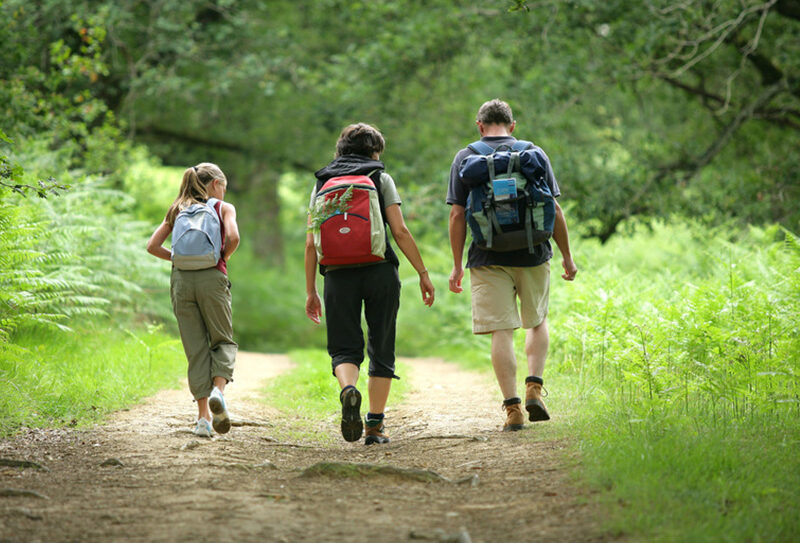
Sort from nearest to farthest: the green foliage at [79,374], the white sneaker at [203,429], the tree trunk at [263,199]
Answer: the white sneaker at [203,429]
the green foliage at [79,374]
the tree trunk at [263,199]

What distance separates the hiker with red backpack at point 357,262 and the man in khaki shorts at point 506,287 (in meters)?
0.37

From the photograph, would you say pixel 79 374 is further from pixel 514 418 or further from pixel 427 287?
pixel 514 418

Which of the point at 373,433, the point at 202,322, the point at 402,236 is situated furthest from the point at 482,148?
the point at 202,322

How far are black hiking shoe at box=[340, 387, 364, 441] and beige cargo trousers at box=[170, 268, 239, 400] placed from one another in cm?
84

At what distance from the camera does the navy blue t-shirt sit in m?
5.51

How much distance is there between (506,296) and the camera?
5.56 meters

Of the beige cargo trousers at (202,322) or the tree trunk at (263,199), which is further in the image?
the tree trunk at (263,199)

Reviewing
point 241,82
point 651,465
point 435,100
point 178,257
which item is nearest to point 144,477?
point 178,257

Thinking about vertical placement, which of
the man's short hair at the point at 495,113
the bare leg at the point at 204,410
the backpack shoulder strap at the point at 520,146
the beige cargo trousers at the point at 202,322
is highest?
the man's short hair at the point at 495,113

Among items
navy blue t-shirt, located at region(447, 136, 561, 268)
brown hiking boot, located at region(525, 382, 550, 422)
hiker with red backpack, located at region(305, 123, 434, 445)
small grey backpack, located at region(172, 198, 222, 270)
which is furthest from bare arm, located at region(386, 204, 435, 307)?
small grey backpack, located at region(172, 198, 222, 270)

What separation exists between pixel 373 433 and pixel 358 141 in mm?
2009

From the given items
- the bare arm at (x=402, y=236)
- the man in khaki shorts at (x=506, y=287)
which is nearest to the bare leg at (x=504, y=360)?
the man in khaki shorts at (x=506, y=287)

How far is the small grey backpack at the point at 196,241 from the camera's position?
5344mm

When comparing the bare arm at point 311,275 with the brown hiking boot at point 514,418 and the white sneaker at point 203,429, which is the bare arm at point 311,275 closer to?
the white sneaker at point 203,429
